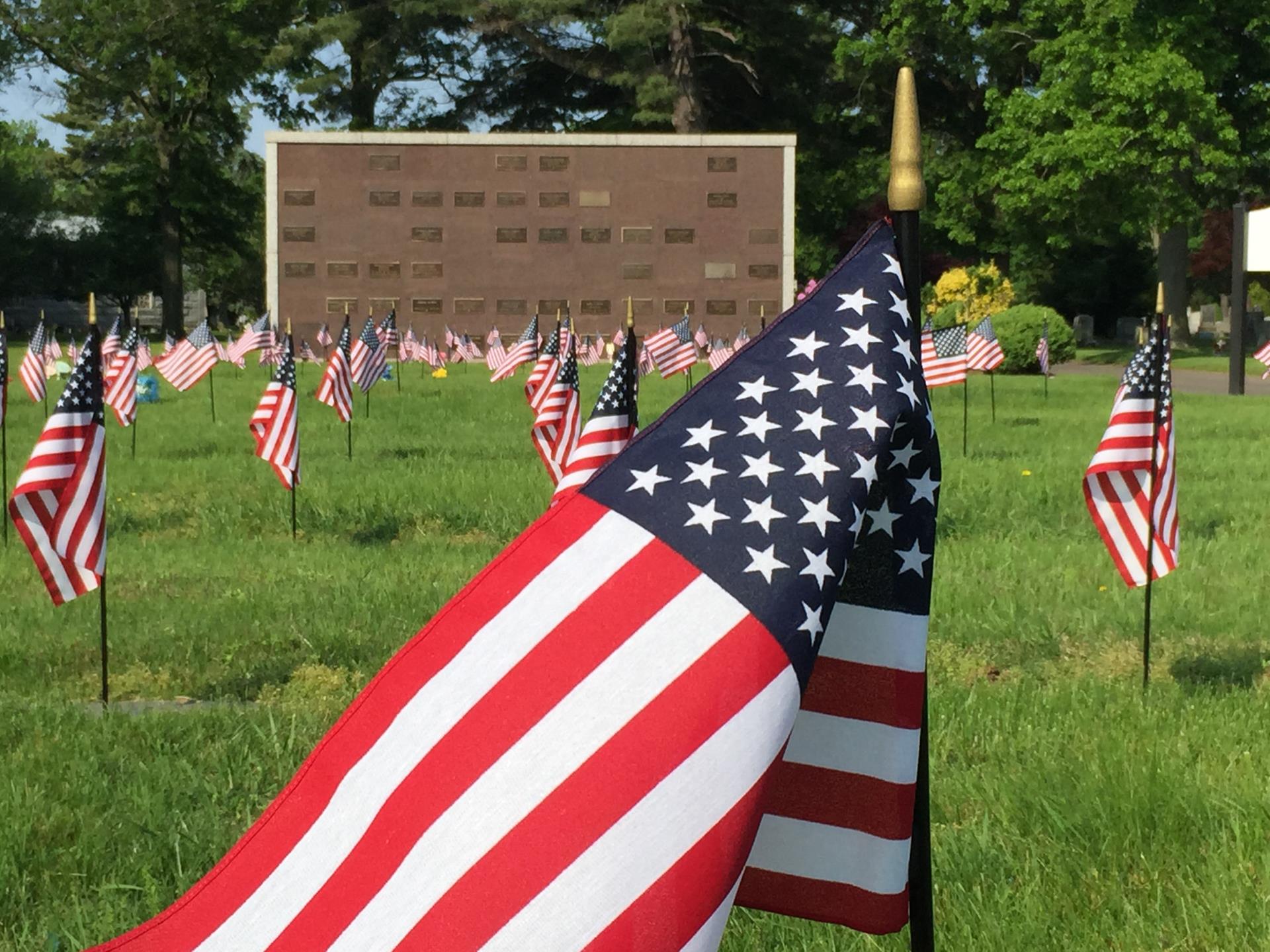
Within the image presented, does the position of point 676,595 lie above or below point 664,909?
above

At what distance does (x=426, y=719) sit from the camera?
2.16 meters

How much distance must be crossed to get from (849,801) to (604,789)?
2.03 feet

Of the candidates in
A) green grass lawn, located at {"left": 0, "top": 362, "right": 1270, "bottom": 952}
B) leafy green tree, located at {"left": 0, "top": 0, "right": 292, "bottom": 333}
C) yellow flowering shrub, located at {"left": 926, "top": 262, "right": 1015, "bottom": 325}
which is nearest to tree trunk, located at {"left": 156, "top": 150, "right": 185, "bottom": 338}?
leafy green tree, located at {"left": 0, "top": 0, "right": 292, "bottom": 333}

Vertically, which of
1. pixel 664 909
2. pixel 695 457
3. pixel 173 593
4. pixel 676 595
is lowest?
pixel 173 593

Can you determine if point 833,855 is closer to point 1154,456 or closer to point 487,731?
point 487,731

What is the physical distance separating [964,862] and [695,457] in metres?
2.51

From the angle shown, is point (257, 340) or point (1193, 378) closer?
point (257, 340)

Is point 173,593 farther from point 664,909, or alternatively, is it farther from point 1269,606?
point 664,909

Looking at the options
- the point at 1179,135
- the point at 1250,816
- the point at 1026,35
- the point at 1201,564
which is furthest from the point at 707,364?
the point at 1250,816

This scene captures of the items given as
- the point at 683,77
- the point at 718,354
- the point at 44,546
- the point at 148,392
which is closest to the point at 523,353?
the point at 718,354

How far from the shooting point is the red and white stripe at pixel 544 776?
199cm

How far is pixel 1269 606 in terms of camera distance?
8125 mm

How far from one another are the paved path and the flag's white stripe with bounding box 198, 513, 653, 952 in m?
25.2

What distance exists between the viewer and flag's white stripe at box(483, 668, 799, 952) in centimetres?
197
